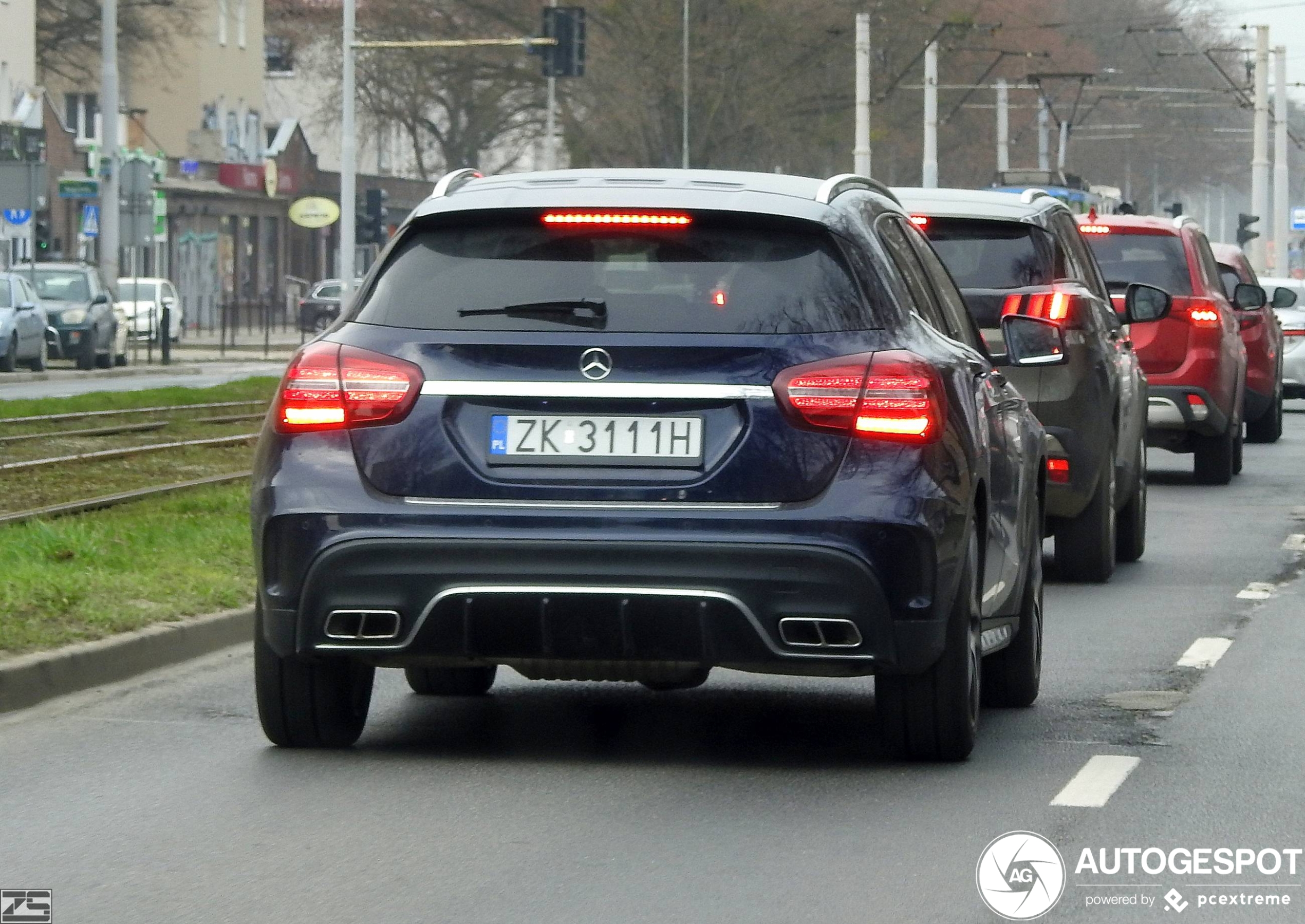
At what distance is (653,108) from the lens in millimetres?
63062

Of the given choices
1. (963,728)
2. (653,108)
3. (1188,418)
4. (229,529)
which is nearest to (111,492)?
(229,529)

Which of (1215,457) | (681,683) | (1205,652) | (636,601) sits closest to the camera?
(636,601)

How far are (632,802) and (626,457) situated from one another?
842mm

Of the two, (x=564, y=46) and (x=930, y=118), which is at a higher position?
(x=930, y=118)

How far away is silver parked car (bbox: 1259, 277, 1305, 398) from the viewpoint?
98.0 feet

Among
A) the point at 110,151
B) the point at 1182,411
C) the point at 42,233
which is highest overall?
the point at 110,151

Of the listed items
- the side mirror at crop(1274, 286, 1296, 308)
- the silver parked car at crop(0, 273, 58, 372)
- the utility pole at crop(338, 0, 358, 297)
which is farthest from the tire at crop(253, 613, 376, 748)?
the utility pole at crop(338, 0, 358, 297)

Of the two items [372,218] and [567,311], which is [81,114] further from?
[567,311]

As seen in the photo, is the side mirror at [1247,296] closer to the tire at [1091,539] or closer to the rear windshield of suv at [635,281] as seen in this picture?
the tire at [1091,539]

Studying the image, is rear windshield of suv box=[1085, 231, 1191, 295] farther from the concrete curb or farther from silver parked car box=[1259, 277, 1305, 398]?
silver parked car box=[1259, 277, 1305, 398]

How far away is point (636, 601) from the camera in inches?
263

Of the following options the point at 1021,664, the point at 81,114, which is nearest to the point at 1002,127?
the point at 81,114

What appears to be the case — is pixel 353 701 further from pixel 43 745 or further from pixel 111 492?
pixel 111 492

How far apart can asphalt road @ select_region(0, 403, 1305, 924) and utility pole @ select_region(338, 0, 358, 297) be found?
125ft
